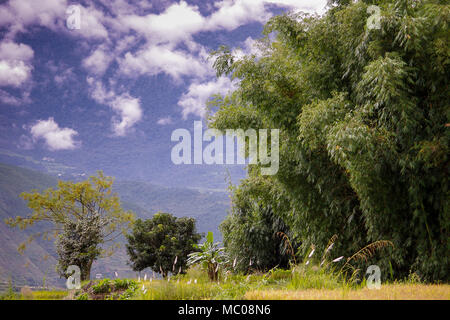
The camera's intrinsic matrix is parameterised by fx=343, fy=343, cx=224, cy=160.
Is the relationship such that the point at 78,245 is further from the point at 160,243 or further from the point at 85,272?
the point at 160,243

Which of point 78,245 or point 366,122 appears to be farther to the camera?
point 78,245

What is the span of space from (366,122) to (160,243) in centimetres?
1211

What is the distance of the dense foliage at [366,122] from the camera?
4.18 meters

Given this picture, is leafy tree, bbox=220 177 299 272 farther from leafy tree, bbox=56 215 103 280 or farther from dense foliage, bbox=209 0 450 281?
leafy tree, bbox=56 215 103 280

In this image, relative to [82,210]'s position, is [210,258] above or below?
below

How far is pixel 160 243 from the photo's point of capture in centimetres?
1498

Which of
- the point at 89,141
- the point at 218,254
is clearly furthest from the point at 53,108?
the point at 218,254

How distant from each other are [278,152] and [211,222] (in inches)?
3107

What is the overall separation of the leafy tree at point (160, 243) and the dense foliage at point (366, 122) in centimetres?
944

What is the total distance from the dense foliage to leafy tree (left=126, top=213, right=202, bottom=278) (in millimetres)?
9438

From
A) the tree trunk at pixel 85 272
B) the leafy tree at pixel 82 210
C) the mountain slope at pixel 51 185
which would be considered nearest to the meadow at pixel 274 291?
the tree trunk at pixel 85 272

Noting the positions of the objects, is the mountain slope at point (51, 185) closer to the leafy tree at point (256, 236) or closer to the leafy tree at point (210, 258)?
the leafy tree at point (256, 236)

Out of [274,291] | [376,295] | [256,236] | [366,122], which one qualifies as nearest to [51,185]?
[256,236]

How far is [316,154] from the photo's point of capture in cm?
546
